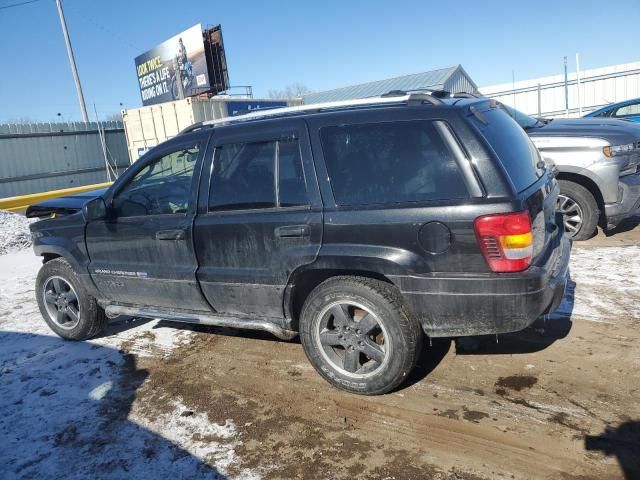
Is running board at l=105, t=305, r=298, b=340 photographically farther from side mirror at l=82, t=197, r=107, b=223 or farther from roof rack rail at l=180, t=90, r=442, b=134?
roof rack rail at l=180, t=90, r=442, b=134

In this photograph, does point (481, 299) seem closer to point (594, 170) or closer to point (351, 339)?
point (351, 339)

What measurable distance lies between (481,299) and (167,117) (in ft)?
63.8

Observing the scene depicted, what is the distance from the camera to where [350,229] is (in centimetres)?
304

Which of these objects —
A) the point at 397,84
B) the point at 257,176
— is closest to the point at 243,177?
the point at 257,176

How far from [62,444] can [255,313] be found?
1445mm

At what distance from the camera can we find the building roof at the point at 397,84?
31.6m

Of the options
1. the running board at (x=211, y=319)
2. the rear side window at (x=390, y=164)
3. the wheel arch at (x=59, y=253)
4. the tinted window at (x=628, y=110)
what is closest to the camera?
the rear side window at (x=390, y=164)

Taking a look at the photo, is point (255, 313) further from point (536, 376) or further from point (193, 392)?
point (536, 376)

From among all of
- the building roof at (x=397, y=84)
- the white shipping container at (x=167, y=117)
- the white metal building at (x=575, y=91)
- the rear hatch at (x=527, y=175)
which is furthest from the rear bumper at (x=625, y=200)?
the building roof at (x=397, y=84)

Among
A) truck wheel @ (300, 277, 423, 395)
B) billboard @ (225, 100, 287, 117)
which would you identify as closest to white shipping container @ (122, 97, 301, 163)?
billboard @ (225, 100, 287, 117)

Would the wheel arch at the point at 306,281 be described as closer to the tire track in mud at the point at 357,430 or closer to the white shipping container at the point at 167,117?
the tire track in mud at the point at 357,430

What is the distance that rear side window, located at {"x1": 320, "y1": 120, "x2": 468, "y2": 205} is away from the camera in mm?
2875

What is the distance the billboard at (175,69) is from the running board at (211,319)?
79.6 feet

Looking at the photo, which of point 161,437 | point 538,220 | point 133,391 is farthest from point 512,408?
point 133,391
